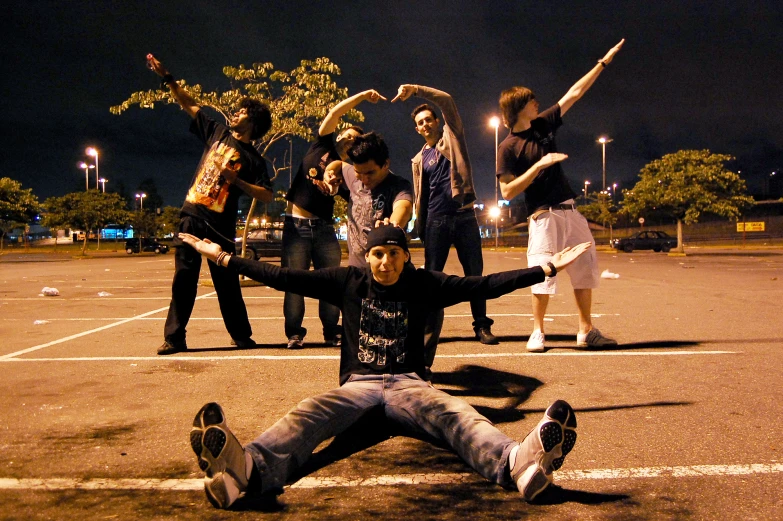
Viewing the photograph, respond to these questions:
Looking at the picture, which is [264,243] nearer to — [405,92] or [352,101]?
[352,101]

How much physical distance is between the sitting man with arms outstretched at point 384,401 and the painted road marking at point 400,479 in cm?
13

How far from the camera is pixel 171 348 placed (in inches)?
209

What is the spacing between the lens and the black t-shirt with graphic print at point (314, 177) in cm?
512

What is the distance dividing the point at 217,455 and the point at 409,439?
117 cm

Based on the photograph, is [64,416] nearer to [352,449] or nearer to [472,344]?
[352,449]

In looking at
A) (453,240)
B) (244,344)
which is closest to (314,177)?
(453,240)

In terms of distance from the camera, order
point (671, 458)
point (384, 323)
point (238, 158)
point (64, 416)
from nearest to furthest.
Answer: point (671, 458)
point (384, 323)
point (64, 416)
point (238, 158)

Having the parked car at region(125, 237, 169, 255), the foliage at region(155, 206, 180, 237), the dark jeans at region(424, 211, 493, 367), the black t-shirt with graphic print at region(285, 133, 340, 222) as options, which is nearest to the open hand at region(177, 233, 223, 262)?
the black t-shirt with graphic print at region(285, 133, 340, 222)

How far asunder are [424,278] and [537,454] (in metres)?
1.21

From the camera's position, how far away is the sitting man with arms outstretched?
7.30 ft

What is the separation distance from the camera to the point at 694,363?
467 centimetres

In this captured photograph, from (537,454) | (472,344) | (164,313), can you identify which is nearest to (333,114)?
(472,344)

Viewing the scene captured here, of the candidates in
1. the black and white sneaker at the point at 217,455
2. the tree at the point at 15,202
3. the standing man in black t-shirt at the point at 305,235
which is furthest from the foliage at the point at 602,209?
the black and white sneaker at the point at 217,455

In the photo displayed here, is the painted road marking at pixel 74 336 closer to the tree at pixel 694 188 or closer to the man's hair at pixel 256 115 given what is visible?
the man's hair at pixel 256 115
